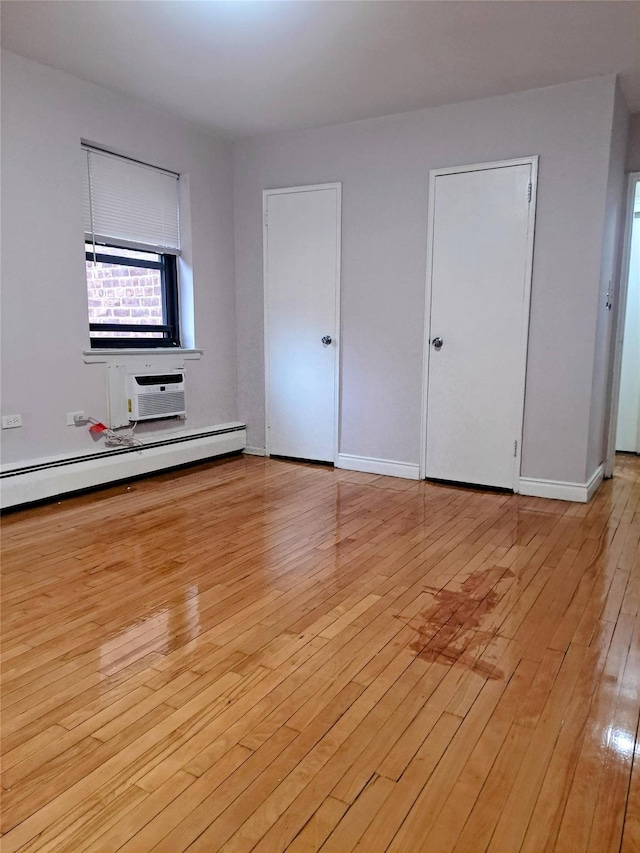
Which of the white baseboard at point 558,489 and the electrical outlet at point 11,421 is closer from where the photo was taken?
the electrical outlet at point 11,421

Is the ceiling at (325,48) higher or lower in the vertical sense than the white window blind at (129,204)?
higher

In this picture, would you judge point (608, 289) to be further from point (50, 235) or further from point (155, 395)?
point (50, 235)

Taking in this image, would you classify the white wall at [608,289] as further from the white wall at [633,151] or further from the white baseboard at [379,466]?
the white baseboard at [379,466]

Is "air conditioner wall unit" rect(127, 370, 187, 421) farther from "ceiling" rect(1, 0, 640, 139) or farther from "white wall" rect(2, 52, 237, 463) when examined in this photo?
"ceiling" rect(1, 0, 640, 139)

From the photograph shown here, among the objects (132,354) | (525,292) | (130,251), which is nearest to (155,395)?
(132,354)

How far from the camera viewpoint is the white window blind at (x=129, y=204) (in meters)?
4.05

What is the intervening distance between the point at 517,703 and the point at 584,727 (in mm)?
191

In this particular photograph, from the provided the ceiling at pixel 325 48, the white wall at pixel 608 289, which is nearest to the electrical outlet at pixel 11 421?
the ceiling at pixel 325 48

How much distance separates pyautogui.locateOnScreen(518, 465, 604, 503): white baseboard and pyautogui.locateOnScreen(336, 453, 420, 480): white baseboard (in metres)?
0.80

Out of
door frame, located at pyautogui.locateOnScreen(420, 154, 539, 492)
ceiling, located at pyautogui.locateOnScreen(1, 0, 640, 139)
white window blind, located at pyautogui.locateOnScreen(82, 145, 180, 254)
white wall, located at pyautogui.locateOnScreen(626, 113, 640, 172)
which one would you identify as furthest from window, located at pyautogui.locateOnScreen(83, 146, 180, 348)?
white wall, located at pyautogui.locateOnScreen(626, 113, 640, 172)

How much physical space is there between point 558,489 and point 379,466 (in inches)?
52.0

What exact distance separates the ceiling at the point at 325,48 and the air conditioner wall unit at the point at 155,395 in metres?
1.91

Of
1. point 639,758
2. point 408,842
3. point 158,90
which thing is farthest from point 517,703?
point 158,90

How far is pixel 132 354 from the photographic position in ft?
14.2
